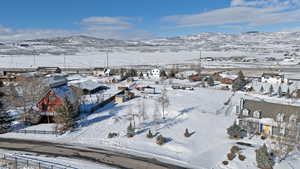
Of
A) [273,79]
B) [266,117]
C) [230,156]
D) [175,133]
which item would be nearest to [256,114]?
[266,117]

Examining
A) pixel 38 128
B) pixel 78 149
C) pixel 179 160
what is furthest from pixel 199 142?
pixel 38 128

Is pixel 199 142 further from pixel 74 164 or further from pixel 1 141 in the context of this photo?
pixel 1 141

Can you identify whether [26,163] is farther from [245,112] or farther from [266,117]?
[266,117]

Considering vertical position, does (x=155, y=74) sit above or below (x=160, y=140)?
above

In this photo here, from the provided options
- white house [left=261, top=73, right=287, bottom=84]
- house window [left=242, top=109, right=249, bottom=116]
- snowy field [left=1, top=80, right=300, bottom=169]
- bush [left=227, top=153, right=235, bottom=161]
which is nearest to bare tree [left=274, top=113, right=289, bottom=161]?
snowy field [left=1, top=80, right=300, bottom=169]

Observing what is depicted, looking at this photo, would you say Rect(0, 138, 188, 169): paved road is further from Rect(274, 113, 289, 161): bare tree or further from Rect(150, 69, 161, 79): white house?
Rect(150, 69, 161, 79): white house

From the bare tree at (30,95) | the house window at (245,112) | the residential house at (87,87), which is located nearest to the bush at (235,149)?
the house window at (245,112)

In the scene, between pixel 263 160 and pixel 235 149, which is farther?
pixel 235 149
